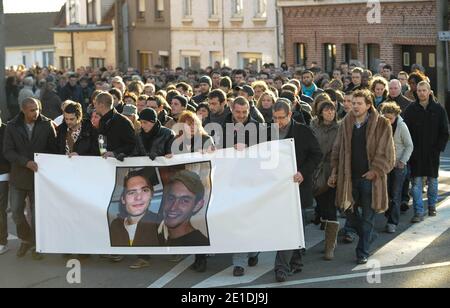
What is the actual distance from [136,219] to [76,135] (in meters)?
1.45

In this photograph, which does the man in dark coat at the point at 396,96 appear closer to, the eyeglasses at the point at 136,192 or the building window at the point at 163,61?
the eyeglasses at the point at 136,192

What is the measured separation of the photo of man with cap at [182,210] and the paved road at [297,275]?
0.39m

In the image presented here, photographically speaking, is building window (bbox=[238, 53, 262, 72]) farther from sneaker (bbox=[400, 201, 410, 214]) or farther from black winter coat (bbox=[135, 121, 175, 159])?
black winter coat (bbox=[135, 121, 175, 159])

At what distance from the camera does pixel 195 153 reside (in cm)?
1082

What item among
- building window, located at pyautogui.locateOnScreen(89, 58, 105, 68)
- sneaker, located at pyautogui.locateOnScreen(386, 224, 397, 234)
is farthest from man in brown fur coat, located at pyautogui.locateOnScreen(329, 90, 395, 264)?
building window, located at pyautogui.locateOnScreen(89, 58, 105, 68)

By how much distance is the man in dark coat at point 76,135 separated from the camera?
11.5 metres

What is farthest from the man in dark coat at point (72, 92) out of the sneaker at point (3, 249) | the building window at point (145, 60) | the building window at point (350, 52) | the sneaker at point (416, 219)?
the building window at point (145, 60)

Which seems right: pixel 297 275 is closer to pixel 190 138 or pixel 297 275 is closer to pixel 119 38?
pixel 190 138

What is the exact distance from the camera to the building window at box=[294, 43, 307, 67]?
34500mm

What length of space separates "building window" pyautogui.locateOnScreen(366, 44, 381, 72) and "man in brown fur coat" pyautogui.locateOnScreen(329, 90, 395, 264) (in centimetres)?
1983

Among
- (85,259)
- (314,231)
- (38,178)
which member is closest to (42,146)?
(38,178)

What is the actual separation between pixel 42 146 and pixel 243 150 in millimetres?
2562

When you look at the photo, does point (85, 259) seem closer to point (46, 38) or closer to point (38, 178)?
point (38, 178)

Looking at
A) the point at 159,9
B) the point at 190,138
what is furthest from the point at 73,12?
the point at 190,138
